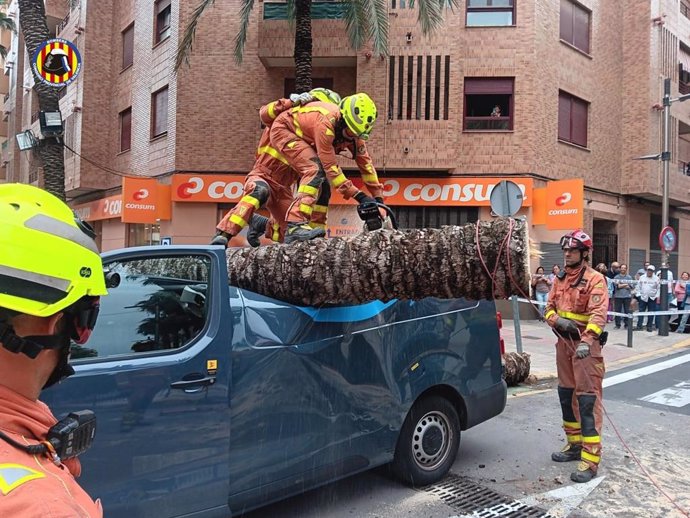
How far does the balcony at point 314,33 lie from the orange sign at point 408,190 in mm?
3734

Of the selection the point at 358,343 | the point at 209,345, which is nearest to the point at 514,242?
the point at 358,343

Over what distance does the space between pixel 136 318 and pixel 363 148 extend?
290cm

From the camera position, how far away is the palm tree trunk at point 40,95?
9070 millimetres

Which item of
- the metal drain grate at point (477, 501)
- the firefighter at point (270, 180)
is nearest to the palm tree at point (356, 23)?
the firefighter at point (270, 180)

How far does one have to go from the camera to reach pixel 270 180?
5.00 m

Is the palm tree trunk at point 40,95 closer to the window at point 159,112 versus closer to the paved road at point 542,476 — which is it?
the window at point 159,112

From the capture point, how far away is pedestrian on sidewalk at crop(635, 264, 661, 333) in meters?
13.8

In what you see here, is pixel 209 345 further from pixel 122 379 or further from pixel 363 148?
pixel 363 148

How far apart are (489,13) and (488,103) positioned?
269 cm

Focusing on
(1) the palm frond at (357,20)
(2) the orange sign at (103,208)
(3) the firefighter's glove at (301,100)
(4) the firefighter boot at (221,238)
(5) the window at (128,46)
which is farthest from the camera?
(5) the window at (128,46)

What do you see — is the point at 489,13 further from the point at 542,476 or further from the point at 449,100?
the point at 542,476

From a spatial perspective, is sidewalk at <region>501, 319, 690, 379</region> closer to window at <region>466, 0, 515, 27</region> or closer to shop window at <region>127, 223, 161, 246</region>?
window at <region>466, 0, 515, 27</region>

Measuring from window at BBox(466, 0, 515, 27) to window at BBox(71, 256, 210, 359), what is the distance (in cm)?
1534

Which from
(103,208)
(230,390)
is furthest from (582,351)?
(103,208)
